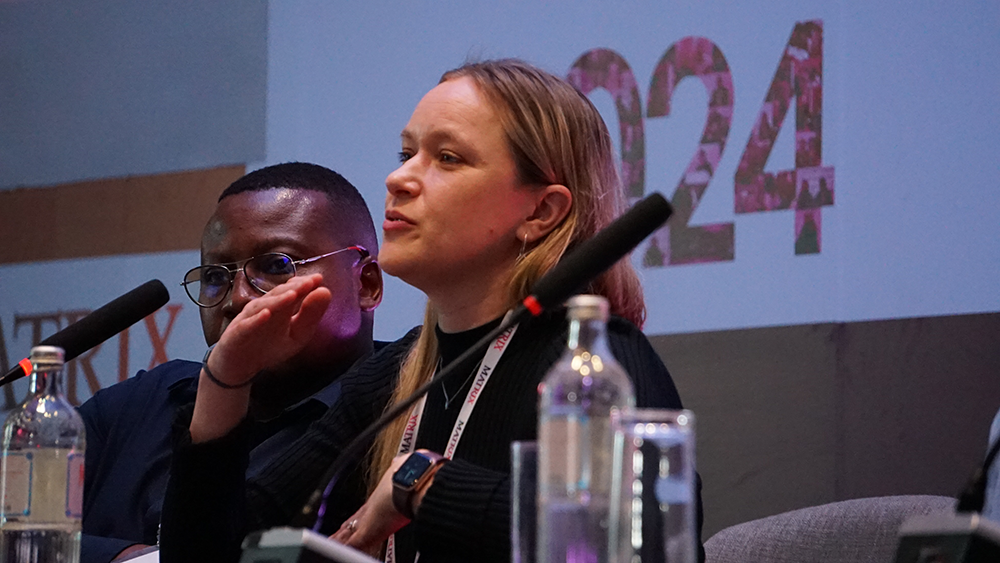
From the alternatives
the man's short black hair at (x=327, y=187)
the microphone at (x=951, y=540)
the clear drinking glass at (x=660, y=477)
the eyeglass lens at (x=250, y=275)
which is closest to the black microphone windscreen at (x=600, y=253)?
the clear drinking glass at (x=660, y=477)

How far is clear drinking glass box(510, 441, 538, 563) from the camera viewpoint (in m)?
1.01

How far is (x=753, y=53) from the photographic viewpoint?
2.47 meters

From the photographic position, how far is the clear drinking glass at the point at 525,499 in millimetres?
1010

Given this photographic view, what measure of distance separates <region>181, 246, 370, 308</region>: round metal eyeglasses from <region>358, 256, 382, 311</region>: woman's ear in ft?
0.26

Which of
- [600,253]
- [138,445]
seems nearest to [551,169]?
[600,253]

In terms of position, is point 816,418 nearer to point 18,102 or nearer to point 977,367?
point 977,367

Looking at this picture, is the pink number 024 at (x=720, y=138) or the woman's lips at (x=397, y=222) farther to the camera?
the pink number 024 at (x=720, y=138)

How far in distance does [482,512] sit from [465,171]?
553 millimetres

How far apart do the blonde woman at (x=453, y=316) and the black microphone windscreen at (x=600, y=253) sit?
41 cm

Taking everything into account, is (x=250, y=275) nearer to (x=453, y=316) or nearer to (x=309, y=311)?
(x=453, y=316)

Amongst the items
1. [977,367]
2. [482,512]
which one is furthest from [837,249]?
[482,512]

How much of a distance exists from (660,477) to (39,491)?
757mm

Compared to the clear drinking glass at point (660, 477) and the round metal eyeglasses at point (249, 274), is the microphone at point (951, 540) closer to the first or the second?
the clear drinking glass at point (660, 477)

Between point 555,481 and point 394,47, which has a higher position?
point 394,47
